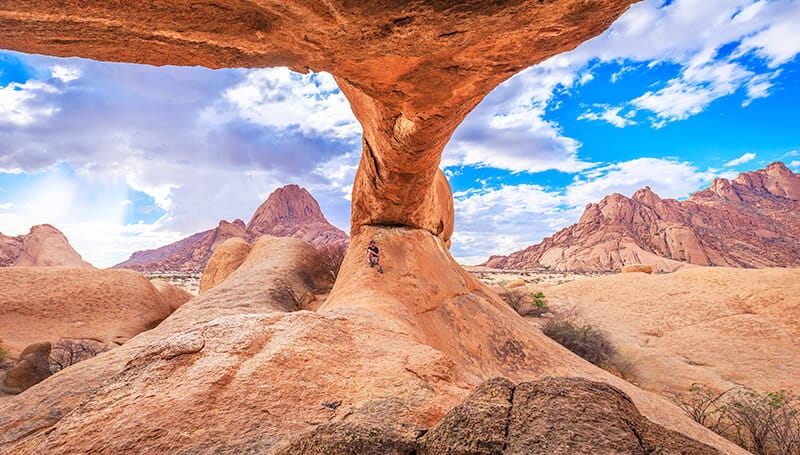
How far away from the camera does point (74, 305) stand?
10547mm

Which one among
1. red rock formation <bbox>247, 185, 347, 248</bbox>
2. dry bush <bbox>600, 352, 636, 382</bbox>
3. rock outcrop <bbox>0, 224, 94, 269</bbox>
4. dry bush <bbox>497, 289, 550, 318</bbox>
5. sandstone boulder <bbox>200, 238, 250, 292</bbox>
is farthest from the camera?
red rock formation <bbox>247, 185, 347, 248</bbox>

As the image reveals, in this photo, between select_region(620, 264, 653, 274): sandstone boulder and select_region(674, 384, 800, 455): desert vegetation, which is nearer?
select_region(674, 384, 800, 455): desert vegetation

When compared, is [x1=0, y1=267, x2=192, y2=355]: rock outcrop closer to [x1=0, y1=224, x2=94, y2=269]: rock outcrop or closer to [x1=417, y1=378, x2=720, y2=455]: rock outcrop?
[x1=417, y1=378, x2=720, y2=455]: rock outcrop

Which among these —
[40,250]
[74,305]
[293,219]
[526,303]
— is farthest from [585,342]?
[293,219]

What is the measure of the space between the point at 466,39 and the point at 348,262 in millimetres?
6379

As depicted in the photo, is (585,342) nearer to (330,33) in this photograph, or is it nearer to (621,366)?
(621,366)

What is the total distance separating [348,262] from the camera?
8797 millimetres

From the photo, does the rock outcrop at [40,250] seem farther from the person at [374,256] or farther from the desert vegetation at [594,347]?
the desert vegetation at [594,347]

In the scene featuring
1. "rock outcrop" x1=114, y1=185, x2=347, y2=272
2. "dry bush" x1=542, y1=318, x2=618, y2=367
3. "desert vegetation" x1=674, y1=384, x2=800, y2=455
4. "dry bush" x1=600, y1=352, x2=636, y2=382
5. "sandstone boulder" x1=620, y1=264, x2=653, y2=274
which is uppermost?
"rock outcrop" x1=114, y1=185, x2=347, y2=272

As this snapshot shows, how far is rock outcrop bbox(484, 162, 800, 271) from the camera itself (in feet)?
158

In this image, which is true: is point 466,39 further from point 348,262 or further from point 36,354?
point 36,354

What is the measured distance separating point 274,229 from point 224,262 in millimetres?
65370

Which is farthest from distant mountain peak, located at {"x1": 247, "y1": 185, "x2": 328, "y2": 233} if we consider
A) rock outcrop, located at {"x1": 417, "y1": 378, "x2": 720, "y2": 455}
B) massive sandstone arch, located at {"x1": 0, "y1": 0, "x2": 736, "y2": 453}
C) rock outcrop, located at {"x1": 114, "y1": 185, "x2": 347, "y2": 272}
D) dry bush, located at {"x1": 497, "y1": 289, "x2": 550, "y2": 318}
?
rock outcrop, located at {"x1": 417, "y1": 378, "x2": 720, "y2": 455}

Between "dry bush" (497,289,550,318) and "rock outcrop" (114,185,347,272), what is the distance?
1966 inches
